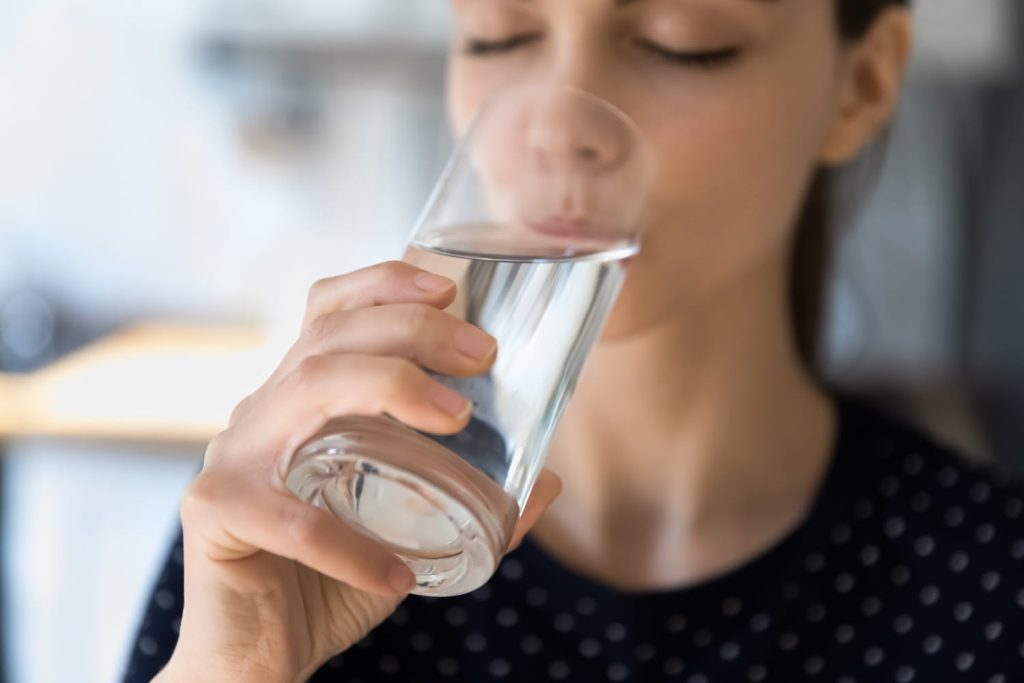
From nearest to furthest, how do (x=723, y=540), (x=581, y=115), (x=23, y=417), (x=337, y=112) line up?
(x=581, y=115) → (x=723, y=540) → (x=23, y=417) → (x=337, y=112)

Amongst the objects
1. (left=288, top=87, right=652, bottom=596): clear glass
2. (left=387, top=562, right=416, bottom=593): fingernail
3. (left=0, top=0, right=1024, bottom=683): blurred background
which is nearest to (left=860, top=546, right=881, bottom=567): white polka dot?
(left=288, top=87, right=652, bottom=596): clear glass

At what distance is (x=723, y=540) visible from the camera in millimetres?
960

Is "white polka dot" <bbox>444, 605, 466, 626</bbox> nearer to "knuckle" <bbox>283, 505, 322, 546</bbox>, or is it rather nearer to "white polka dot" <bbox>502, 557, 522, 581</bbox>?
"white polka dot" <bbox>502, 557, 522, 581</bbox>

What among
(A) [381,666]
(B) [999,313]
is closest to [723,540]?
(A) [381,666]

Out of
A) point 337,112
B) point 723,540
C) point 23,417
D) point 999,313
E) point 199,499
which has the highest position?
point 199,499

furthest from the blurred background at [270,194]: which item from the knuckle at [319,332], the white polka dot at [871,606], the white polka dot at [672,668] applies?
the knuckle at [319,332]

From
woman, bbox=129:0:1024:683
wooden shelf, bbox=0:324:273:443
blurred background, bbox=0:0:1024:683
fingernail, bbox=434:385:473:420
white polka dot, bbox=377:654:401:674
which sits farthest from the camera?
blurred background, bbox=0:0:1024:683

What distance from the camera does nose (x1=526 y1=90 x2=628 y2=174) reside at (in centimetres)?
66

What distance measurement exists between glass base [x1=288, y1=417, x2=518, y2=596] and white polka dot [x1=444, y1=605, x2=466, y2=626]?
354 mm

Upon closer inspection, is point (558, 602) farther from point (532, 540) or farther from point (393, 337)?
point (393, 337)

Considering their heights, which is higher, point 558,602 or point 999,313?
point 558,602

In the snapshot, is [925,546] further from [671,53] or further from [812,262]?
[671,53]

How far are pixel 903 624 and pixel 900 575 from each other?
42mm

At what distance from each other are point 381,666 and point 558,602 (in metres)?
0.15
